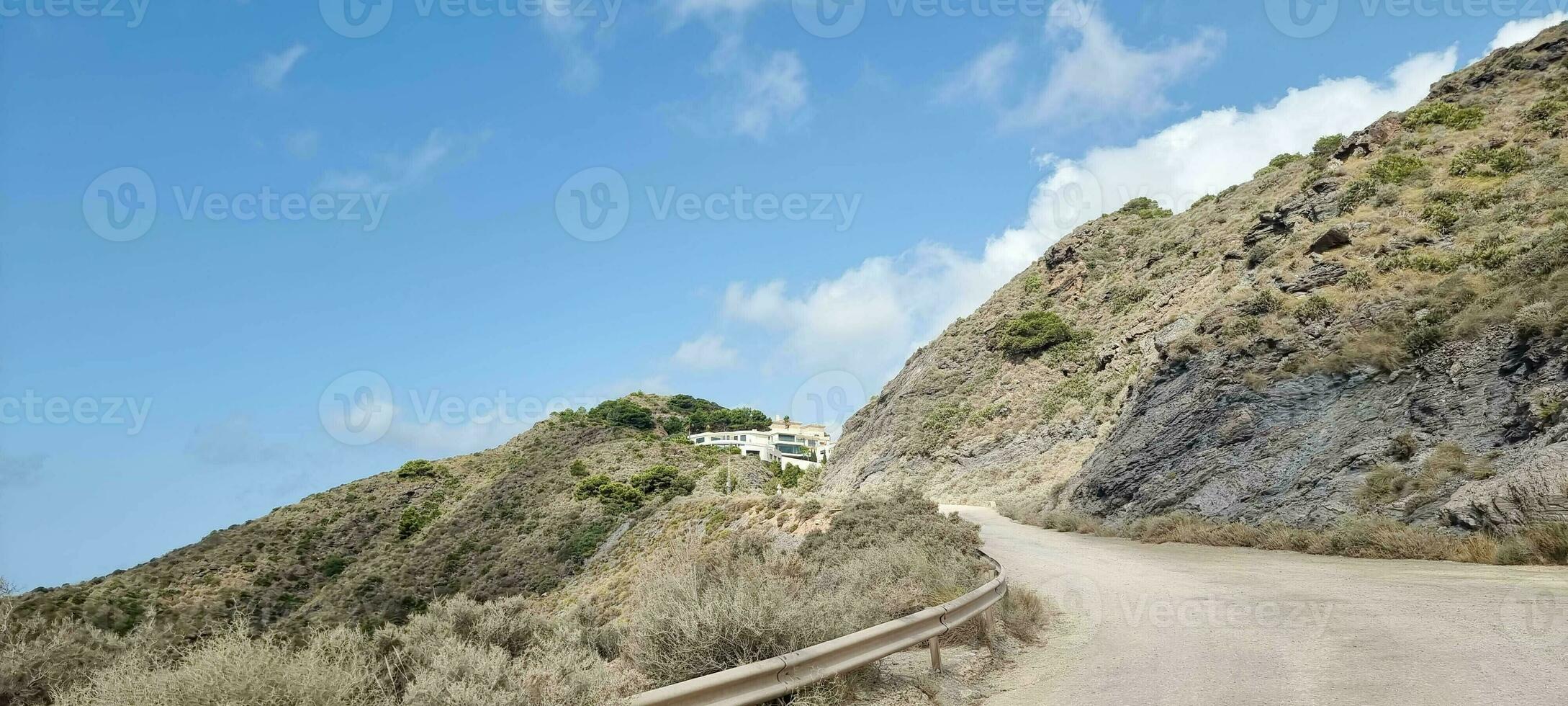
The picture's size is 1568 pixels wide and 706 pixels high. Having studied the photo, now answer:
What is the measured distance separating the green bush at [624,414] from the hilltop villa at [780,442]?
8.53m

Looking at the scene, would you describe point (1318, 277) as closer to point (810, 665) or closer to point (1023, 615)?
point (1023, 615)

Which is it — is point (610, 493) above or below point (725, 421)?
below

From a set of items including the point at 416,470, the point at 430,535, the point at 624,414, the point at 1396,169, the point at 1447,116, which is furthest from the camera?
the point at 624,414

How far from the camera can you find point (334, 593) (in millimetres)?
66688

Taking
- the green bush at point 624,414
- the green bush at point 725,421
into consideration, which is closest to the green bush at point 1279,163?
the green bush at point 624,414

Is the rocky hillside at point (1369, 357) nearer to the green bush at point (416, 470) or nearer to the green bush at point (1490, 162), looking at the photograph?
the green bush at point (1490, 162)

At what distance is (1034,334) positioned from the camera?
58500 mm

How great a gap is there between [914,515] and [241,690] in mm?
17643

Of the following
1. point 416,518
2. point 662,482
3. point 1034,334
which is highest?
point 1034,334

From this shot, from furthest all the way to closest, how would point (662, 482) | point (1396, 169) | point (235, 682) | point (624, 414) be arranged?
point (624, 414) → point (662, 482) → point (1396, 169) → point (235, 682)

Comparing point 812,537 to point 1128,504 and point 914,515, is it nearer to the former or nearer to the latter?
point 914,515

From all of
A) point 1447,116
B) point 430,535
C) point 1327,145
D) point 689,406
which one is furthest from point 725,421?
point 1447,116

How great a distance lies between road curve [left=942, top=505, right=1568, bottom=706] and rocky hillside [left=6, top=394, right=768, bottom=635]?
136 ft

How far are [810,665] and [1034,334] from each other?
A: 2201 inches
